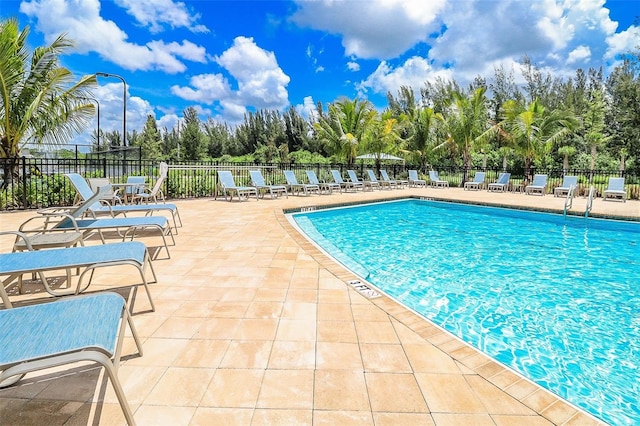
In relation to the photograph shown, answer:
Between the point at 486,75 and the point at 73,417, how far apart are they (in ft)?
128

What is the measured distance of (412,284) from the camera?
4.88m

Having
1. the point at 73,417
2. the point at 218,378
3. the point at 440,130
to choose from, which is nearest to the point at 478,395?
the point at 218,378

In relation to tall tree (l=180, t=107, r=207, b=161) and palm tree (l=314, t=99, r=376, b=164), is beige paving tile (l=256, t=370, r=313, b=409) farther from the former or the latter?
tall tree (l=180, t=107, r=207, b=161)

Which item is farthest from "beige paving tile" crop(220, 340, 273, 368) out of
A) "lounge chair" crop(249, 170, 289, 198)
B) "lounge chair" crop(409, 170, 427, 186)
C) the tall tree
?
the tall tree

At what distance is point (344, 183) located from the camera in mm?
15109

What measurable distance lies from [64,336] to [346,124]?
17639 mm

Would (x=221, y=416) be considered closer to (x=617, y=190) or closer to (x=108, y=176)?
(x=108, y=176)

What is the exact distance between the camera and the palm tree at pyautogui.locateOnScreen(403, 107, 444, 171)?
20562mm

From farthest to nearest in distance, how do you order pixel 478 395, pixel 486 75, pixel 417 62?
pixel 486 75 → pixel 417 62 → pixel 478 395

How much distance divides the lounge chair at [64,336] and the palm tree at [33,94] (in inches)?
363

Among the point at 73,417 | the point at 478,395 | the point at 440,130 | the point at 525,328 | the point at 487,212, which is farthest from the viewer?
the point at 440,130

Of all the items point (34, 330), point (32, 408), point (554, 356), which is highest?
point (34, 330)

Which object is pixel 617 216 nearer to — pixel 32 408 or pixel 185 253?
pixel 185 253

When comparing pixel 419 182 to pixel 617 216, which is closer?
pixel 617 216
